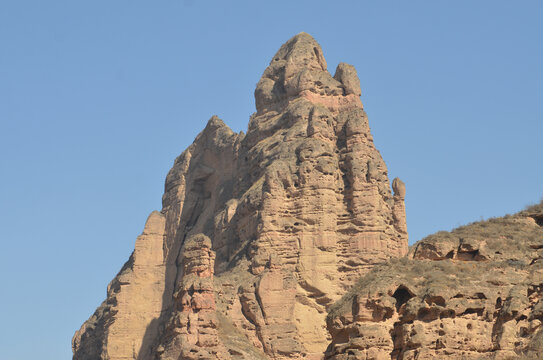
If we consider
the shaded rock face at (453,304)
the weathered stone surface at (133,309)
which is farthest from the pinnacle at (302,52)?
the shaded rock face at (453,304)

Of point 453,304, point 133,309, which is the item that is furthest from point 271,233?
point 453,304

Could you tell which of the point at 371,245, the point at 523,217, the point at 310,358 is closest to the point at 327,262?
the point at 371,245

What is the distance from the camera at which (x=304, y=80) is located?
298 feet

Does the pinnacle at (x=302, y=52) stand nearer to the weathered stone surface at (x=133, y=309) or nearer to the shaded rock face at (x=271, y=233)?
the shaded rock face at (x=271, y=233)

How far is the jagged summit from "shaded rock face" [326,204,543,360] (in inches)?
2202

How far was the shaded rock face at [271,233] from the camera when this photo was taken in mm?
72375

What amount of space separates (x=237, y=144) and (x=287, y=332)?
82.8 feet

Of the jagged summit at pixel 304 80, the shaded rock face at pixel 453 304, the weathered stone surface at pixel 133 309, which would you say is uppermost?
the jagged summit at pixel 304 80

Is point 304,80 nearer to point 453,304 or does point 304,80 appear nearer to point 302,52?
point 302,52

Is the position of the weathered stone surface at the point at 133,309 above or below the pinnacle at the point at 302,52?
below

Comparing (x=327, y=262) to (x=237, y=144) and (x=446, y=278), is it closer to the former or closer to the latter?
(x=237, y=144)

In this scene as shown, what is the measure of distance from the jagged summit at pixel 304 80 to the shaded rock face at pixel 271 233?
106 mm

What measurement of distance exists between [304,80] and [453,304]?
59.7 meters

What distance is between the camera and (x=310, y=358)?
74875mm
